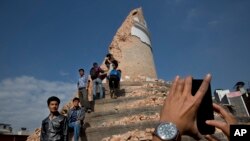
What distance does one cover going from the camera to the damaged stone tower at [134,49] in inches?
535

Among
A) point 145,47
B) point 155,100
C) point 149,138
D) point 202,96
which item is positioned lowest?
point 149,138

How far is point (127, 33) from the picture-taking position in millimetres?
15211

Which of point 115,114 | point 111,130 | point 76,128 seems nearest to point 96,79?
point 115,114

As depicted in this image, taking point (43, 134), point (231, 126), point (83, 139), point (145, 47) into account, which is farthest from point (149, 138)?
point (145, 47)

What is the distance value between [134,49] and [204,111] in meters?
13.0

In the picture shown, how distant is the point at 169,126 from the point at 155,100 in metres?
7.02

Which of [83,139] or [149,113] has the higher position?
[149,113]

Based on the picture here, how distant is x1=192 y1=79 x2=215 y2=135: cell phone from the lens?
1.41m

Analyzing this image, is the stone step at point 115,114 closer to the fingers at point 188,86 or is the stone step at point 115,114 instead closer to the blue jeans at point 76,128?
the blue jeans at point 76,128

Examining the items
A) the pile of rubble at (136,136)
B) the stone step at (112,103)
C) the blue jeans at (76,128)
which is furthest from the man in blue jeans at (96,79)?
the pile of rubble at (136,136)

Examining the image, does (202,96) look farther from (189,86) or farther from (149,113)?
(149,113)

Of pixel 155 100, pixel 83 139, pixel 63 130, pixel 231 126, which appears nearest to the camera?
pixel 231 126

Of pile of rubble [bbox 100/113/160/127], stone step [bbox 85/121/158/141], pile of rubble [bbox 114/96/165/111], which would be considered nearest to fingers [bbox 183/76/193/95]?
stone step [bbox 85/121/158/141]

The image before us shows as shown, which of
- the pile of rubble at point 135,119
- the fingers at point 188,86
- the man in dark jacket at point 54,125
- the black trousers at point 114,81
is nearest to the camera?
the fingers at point 188,86
